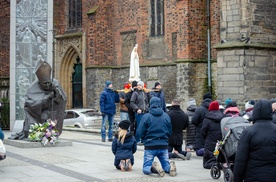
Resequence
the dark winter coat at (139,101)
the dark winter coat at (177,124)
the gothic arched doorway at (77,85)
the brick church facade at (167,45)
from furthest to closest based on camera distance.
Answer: the gothic arched doorway at (77,85)
the brick church facade at (167,45)
the dark winter coat at (139,101)
the dark winter coat at (177,124)

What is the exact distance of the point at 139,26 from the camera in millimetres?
34750

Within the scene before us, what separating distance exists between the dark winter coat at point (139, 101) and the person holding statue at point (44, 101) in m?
1.92

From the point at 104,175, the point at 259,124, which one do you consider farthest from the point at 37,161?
the point at 259,124

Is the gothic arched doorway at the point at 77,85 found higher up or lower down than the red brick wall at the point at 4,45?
lower down

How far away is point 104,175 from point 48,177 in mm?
1021

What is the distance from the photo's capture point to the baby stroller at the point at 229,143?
359 inches

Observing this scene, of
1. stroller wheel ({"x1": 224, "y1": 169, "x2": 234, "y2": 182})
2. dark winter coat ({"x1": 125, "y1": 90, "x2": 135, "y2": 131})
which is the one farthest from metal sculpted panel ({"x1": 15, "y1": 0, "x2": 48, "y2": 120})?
stroller wheel ({"x1": 224, "y1": 169, "x2": 234, "y2": 182})

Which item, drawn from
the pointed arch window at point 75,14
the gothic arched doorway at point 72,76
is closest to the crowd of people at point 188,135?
the gothic arched doorway at point 72,76

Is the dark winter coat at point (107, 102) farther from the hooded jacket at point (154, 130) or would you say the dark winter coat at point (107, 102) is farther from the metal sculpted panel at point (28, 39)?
the hooded jacket at point (154, 130)

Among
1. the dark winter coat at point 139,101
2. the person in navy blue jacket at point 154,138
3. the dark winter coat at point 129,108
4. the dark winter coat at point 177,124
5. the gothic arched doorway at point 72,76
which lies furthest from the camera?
the gothic arched doorway at point 72,76

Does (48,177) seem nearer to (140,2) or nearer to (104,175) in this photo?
(104,175)

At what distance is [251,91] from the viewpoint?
2156 centimetres

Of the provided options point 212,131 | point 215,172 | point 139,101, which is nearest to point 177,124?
point 212,131

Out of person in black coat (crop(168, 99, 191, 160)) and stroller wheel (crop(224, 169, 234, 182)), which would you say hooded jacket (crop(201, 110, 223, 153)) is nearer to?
person in black coat (crop(168, 99, 191, 160))
